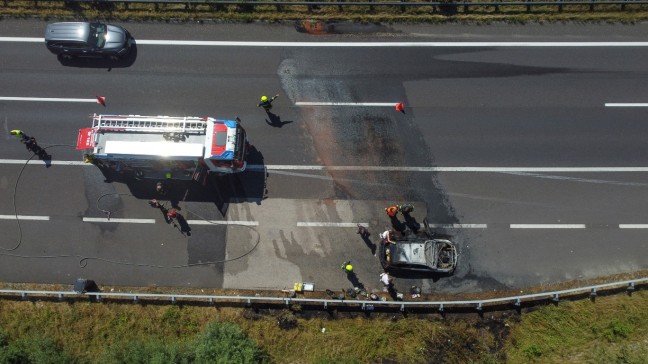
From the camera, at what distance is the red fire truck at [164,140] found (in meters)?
21.0

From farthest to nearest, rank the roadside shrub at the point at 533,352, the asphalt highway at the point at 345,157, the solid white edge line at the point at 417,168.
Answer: the solid white edge line at the point at 417,168
the asphalt highway at the point at 345,157
the roadside shrub at the point at 533,352

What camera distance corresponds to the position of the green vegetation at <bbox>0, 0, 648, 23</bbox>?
2452cm

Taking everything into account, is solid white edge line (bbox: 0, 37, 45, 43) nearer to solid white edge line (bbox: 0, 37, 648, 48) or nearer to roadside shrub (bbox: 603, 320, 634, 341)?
solid white edge line (bbox: 0, 37, 648, 48)

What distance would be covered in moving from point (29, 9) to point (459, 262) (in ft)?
82.4

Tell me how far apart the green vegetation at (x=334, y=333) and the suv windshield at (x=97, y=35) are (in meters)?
12.6

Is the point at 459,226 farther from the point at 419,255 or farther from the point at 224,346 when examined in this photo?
the point at 224,346

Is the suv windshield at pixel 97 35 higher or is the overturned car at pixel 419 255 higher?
the suv windshield at pixel 97 35

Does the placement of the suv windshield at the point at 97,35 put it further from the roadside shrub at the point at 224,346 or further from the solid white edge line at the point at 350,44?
the roadside shrub at the point at 224,346

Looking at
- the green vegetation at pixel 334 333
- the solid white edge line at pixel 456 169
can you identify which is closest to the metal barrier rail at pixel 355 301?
the green vegetation at pixel 334 333

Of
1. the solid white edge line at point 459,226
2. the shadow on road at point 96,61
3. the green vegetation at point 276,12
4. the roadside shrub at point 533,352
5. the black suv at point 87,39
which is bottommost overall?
the roadside shrub at point 533,352

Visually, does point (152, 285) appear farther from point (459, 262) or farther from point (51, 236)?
point (459, 262)

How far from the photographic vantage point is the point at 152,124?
71.2 feet

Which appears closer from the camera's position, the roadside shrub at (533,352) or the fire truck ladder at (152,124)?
the fire truck ladder at (152,124)

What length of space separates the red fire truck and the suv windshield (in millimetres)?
4614
